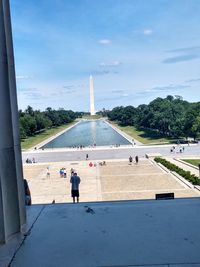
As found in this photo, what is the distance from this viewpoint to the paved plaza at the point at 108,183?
1788 centimetres

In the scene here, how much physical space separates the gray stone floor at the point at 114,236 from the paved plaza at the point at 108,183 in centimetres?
1264

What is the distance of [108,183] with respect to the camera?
2198cm

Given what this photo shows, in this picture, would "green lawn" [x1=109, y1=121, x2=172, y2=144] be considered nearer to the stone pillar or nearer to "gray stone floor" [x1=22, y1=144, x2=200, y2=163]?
"gray stone floor" [x1=22, y1=144, x2=200, y2=163]

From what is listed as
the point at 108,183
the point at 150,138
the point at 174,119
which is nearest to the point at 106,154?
the point at 108,183

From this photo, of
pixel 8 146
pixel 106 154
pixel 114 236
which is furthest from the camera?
pixel 106 154

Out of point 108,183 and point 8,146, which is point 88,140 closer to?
point 108,183

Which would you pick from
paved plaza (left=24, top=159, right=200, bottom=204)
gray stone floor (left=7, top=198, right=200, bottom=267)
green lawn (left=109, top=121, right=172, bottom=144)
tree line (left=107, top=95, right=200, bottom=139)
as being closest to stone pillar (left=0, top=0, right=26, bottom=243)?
gray stone floor (left=7, top=198, right=200, bottom=267)

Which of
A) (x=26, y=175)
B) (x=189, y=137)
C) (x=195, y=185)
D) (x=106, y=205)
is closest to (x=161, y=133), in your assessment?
(x=189, y=137)

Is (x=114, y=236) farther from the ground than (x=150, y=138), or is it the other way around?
(x=114, y=236)

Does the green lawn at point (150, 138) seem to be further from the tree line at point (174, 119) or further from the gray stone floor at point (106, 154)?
the gray stone floor at point (106, 154)

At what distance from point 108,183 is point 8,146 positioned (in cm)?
1860

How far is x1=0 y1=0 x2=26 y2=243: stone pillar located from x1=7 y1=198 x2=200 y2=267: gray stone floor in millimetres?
235

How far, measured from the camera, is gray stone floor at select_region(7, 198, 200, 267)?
296 centimetres

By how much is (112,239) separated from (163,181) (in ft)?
62.1
